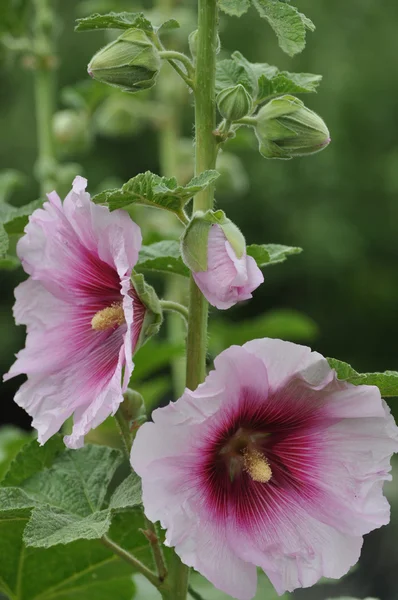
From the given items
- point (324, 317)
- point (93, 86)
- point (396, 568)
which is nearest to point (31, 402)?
point (93, 86)

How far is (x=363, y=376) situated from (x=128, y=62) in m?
0.32

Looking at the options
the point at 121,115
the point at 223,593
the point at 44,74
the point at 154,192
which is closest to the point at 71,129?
the point at 44,74

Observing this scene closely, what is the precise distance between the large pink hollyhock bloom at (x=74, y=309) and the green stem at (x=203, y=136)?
46 millimetres

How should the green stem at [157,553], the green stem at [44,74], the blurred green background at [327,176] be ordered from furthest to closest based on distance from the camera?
the blurred green background at [327,176], the green stem at [44,74], the green stem at [157,553]

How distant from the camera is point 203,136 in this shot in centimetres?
79

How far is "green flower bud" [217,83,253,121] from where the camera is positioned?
77cm

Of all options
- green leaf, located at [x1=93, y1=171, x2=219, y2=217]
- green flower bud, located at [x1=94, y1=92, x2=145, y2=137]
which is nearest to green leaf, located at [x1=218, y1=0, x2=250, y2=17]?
green leaf, located at [x1=93, y1=171, x2=219, y2=217]

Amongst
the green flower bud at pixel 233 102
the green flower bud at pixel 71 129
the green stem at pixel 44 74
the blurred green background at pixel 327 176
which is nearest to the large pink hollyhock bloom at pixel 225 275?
the green flower bud at pixel 233 102

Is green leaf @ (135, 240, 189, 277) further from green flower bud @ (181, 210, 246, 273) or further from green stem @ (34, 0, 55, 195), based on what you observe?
green stem @ (34, 0, 55, 195)

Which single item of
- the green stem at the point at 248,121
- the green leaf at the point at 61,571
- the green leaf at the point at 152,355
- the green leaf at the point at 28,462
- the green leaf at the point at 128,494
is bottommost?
the green leaf at the point at 152,355

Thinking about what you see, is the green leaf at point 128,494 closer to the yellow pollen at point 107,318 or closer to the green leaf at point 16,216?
the yellow pollen at point 107,318

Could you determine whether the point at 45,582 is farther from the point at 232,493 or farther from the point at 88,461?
the point at 232,493

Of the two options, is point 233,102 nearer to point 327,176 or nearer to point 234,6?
point 234,6

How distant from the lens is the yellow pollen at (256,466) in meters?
0.78
